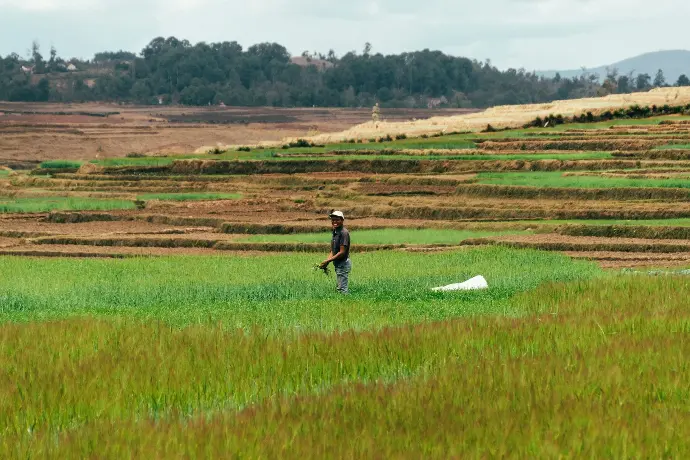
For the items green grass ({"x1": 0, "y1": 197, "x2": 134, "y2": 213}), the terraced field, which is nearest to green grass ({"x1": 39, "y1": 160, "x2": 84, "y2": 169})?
the terraced field

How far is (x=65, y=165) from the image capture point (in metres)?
48.7

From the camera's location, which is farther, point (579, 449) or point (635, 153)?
point (635, 153)

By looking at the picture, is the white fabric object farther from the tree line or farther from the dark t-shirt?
the tree line

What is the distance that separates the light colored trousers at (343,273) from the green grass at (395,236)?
9.11 meters

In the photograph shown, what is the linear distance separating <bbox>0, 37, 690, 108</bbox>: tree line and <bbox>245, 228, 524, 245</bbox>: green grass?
90.3 metres

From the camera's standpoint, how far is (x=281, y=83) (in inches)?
4919

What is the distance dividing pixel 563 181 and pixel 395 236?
7546 mm

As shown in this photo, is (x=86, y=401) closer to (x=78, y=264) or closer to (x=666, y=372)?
(x=666, y=372)

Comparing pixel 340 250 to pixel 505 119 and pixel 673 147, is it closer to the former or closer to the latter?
pixel 673 147

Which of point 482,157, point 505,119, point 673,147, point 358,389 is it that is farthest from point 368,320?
point 505,119

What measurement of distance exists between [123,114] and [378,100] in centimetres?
3132

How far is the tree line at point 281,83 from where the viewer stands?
4638 inches

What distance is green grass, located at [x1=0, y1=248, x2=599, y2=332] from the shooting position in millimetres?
11328

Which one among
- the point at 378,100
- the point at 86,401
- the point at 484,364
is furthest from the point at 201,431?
the point at 378,100
